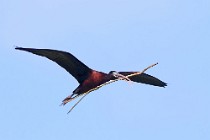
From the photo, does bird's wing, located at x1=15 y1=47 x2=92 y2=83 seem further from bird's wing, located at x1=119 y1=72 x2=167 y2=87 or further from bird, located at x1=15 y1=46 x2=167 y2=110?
bird's wing, located at x1=119 y1=72 x2=167 y2=87

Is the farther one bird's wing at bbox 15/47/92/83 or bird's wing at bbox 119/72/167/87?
bird's wing at bbox 119/72/167/87

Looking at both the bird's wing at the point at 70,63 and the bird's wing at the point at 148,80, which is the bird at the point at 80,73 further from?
the bird's wing at the point at 148,80

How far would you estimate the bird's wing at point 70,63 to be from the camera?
19516 millimetres

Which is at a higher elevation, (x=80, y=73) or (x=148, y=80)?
(x=148, y=80)

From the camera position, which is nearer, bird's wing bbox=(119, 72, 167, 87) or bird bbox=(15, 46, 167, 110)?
bird bbox=(15, 46, 167, 110)

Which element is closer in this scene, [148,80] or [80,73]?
[80,73]

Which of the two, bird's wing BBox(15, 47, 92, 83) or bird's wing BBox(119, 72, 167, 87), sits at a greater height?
bird's wing BBox(119, 72, 167, 87)

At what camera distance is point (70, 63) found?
20.1 m

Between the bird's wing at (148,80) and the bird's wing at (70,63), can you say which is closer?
the bird's wing at (70,63)

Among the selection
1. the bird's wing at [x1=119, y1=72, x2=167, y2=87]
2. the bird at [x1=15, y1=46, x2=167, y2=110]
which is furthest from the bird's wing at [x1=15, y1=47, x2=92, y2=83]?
the bird's wing at [x1=119, y1=72, x2=167, y2=87]

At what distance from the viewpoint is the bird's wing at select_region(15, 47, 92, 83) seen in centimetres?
1952

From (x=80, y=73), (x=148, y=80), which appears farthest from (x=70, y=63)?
(x=148, y=80)

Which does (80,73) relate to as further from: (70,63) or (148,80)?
(148,80)

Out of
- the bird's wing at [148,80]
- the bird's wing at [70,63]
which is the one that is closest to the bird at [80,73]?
the bird's wing at [70,63]
